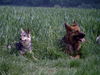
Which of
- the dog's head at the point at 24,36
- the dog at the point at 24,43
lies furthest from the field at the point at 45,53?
the dog's head at the point at 24,36

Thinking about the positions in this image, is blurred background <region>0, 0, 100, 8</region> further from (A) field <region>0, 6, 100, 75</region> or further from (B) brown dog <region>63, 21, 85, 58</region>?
(B) brown dog <region>63, 21, 85, 58</region>

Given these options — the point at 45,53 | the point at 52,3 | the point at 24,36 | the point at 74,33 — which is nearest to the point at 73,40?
the point at 74,33

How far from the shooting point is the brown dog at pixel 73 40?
672 centimetres

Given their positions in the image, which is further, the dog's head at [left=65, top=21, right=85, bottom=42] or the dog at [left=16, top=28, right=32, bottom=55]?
the dog's head at [left=65, top=21, right=85, bottom=42]

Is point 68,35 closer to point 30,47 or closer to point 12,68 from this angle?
point 30,47

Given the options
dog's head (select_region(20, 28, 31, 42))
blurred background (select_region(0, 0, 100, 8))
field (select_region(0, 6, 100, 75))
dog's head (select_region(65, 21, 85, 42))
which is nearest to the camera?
field (select_region(0, 6, 100, 75))

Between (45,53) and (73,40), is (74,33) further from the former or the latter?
(45,53)

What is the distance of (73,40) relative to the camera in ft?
22.4

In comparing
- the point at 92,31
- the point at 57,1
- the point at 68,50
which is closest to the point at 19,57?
the point at 68,50

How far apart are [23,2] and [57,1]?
29.8ft

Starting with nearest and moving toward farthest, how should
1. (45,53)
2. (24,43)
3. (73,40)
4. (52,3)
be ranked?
(24,43) < (45,53) < (73,40) < (52,3)

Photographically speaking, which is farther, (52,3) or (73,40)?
(52,3)

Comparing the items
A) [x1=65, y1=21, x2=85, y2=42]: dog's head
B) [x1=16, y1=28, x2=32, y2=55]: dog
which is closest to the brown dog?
[x1=65, y1=21, x2=85, y2=42]: dog's head

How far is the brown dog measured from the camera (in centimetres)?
672
